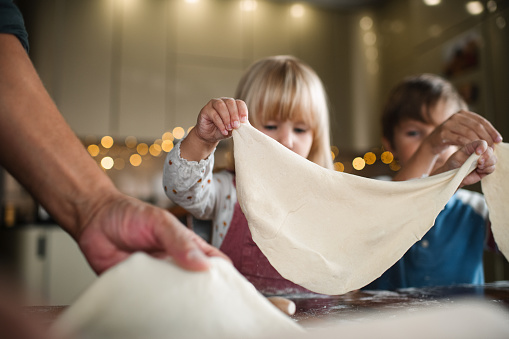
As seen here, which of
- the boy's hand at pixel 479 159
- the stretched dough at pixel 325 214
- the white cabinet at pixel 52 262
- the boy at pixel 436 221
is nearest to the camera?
the stretched dough at pixel 325 214

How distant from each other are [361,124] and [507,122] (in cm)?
110

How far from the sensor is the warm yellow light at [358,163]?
3152 millimetres

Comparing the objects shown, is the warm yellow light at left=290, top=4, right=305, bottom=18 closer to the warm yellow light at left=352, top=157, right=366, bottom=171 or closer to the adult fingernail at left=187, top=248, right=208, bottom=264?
the warm yellow light at left=352, top=157, right=366, bottom=171

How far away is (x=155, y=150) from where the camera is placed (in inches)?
118

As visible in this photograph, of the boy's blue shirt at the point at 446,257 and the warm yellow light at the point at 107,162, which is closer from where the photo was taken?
the boy's blue shirt at the point at 446,257

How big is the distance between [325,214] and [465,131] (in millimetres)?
395

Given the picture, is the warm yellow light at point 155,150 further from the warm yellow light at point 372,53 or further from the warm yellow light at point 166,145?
the warm yellow light at point 372,53

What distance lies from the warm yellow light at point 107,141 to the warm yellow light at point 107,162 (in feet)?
0.60

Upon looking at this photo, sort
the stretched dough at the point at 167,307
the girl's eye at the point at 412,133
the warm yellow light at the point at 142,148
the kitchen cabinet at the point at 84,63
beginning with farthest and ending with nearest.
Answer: the warm yellow light at the point at 142,148, the kitchen cabinet at the point at 84,63, the girl's eye at the point at 412,133, the stretched dough at the point at 167,307

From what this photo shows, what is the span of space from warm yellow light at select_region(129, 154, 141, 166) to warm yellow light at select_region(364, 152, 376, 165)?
5.64ft

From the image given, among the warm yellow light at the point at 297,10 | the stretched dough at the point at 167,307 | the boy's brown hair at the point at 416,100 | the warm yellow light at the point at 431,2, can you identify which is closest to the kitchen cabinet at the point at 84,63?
the warm yellow light at the point at 297,10

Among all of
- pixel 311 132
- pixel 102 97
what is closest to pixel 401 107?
pixel 311 132

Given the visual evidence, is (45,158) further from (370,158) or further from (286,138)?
(370,158)

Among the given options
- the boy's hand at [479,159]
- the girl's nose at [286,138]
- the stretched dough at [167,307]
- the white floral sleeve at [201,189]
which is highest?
the girl's nose at [286,138]
